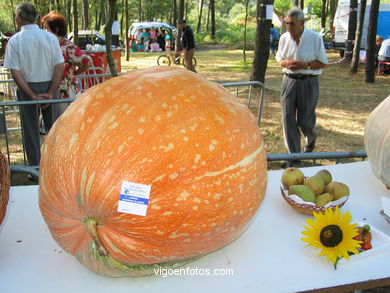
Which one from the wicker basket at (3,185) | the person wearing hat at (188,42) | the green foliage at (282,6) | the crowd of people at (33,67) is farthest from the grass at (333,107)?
the green foliage at (282,6)

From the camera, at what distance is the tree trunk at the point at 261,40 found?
890 centimetres

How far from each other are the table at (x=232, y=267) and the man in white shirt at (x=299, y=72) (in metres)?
3.21

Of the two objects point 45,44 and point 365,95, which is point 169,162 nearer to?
point 45,44

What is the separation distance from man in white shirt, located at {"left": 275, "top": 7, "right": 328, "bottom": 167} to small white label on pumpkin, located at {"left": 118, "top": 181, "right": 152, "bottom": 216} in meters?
3.79

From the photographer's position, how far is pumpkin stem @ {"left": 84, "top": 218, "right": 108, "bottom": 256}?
1.35m

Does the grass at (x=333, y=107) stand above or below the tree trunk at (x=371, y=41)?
below

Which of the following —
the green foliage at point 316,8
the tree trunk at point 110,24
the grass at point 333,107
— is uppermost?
the green foliage at point 316,8

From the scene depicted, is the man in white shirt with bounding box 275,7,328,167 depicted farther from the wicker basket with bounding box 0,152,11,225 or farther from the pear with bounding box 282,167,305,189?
the wicker basket with bounding box 0,152,11,225

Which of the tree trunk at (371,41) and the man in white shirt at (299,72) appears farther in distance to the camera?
the tree trunk at (371,41)

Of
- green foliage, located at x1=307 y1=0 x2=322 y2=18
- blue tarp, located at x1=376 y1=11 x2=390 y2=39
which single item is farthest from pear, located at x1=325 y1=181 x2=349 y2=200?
green foliage, located at x1=307 y1=0 x2=322 y2=18

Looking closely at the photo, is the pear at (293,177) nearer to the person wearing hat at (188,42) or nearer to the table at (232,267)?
the table at (232,267)

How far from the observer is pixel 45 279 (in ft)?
4.85

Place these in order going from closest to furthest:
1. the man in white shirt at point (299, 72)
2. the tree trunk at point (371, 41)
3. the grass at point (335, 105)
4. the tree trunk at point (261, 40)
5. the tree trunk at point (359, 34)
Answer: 1. the man in white shirt at point (299, 72)
2. the grass at point (335, 105)
3. the tree trunk at point (261, 40)
4. the tree trunk at point (371, 41)
5. the tree trunk at point (359, 34)

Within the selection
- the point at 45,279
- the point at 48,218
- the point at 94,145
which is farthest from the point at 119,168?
the point at 45,279
